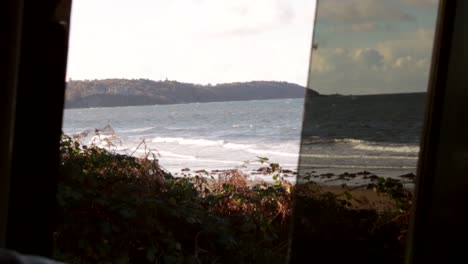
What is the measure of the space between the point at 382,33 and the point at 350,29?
5.9 inches

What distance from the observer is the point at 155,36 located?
338 cm

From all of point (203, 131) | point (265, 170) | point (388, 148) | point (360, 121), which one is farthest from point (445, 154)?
point (203, 131)

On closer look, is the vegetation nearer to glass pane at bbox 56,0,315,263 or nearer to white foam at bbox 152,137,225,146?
glass pane at bbox 56,0,315,263

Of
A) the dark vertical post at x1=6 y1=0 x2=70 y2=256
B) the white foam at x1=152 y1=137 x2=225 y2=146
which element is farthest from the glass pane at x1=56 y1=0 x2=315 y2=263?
the dark vertical post at x1=6 y1=0 x2=70 y2=256

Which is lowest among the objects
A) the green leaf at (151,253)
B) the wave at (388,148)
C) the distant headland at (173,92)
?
the green leaf at (151,253)

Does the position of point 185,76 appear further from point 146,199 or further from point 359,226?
point 359,226

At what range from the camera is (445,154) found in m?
2.24

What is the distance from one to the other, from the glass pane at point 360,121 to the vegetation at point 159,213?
51 centimetres

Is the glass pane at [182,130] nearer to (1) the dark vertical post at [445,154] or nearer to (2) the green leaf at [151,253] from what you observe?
(2) the green leaf at [151,253]

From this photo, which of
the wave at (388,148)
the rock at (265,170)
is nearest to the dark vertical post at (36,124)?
the wave at (388,148)

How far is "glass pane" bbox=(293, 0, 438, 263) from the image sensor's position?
7.42 feet

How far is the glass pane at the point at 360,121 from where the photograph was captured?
2.26 metres

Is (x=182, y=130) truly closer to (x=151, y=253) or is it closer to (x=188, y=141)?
(x=188, y=141)

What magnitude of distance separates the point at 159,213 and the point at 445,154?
4.92 ft
